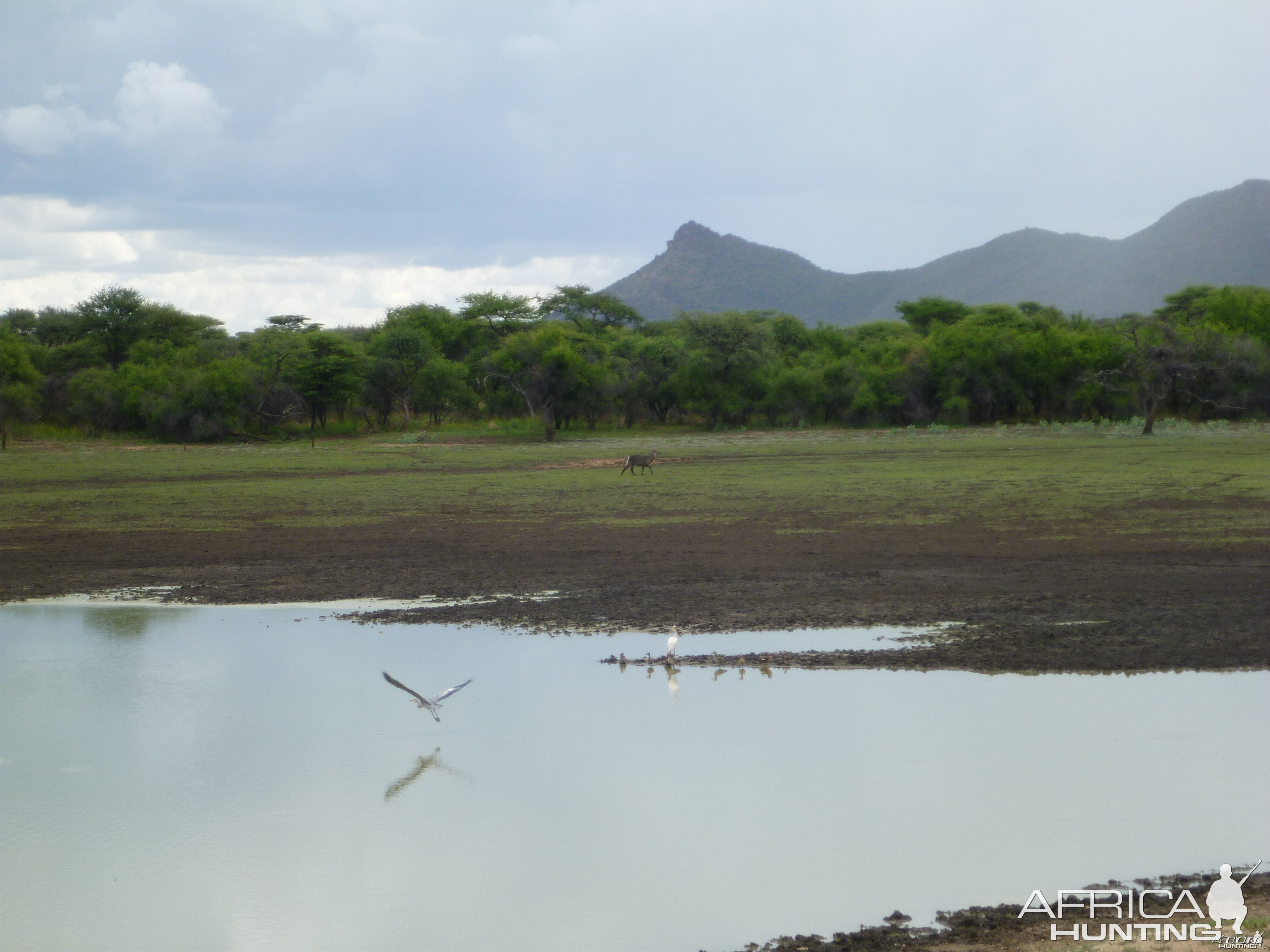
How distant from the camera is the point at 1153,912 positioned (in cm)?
553

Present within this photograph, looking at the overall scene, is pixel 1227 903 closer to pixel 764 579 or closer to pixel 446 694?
pixel 446 694

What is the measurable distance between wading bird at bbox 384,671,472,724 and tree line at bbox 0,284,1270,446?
155 feet

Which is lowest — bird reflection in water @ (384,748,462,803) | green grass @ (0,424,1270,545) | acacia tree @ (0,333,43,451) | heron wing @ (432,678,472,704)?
bird reflection in water @ (384,748,462,803)

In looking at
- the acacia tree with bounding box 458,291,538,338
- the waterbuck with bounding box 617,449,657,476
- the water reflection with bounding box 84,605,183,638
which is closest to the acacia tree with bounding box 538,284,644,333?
the acacia tree with bounding box 458,291,538,338

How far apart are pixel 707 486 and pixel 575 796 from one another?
2060cm

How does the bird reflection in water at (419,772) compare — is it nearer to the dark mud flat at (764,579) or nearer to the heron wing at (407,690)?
the heron wing at (407,690)

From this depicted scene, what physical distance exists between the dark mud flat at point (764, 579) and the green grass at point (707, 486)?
131 cm

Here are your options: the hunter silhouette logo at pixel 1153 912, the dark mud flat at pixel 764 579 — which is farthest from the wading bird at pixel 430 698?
the hunter silhouette logo at pixel 1153 912

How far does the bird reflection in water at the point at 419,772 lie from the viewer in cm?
775

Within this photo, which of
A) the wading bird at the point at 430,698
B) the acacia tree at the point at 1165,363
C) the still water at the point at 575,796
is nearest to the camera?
the still water at the point at 575,796

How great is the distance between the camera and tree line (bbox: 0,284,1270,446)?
58.4m

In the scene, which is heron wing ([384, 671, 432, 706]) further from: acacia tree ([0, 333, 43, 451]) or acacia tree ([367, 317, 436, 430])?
acacia tree ([367, 317, 436, 430])

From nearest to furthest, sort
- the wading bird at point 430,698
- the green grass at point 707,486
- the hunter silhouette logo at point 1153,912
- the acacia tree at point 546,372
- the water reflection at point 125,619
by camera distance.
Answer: the hunter silhouette logo at point 1153,912 < the wading bird at point 430,698 < the water reflection at point 125,619 < the green grass at point 707,486 < the acacia tree at point 546,372

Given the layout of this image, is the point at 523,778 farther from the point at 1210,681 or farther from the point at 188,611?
the point at 188,611
